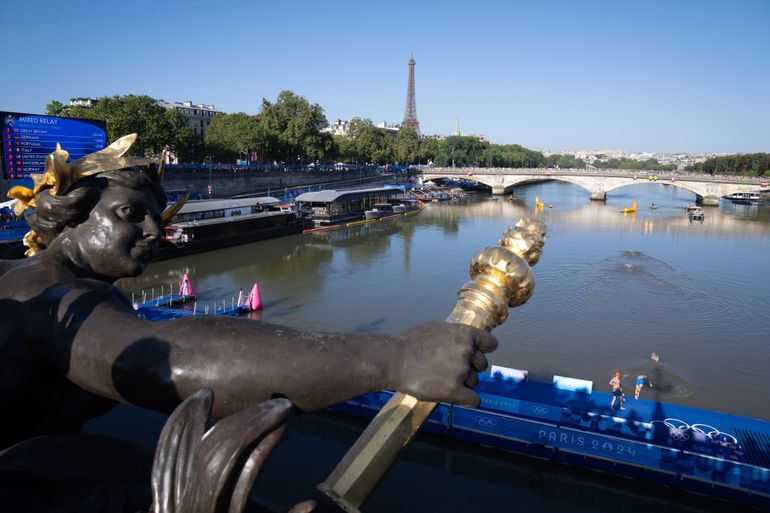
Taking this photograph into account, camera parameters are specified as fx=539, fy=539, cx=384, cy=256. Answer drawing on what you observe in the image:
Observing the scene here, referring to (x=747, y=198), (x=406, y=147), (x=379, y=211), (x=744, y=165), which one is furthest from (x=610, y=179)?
(x=744, y=165)

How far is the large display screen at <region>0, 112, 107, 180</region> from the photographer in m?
18.5

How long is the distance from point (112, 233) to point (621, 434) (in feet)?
30.0

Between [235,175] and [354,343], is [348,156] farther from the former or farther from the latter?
[354,343]

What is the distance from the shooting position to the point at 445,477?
915 cm

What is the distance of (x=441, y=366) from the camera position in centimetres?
148

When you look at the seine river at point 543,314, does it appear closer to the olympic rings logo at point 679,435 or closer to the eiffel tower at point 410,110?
the olympic rings logo at point 679,435

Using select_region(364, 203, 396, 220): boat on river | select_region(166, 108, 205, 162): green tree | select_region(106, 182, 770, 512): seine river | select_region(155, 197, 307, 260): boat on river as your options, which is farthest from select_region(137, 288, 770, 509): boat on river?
select_region(166, 108, 205, 162): green tree

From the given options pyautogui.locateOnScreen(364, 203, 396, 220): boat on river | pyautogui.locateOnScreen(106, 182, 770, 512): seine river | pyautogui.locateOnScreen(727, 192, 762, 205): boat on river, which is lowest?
pyautogui.locateOnScreen(106, 182, 770, 512): seine river

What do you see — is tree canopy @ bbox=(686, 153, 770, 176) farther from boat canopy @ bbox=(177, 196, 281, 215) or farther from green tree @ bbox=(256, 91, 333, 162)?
boat canopy @ bbox=(177, 196, 281, 215)

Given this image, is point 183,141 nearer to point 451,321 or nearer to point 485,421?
point 485,421

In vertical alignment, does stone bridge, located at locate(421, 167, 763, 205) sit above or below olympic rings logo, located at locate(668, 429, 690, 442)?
above

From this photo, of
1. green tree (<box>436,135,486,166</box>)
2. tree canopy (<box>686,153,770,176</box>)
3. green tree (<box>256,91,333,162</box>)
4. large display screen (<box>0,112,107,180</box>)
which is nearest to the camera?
large display screen (<box>0,112,107,180</box>)

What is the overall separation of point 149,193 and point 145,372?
1.05 meters

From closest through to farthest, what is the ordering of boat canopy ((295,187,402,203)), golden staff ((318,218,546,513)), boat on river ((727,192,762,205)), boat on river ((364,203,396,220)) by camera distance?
golden staff ((318,218,546,513)) → boat canopy ((295,187,402,203)) → boat on river ((364,203,396,220)) → boat on river ((727,192,762,205))
